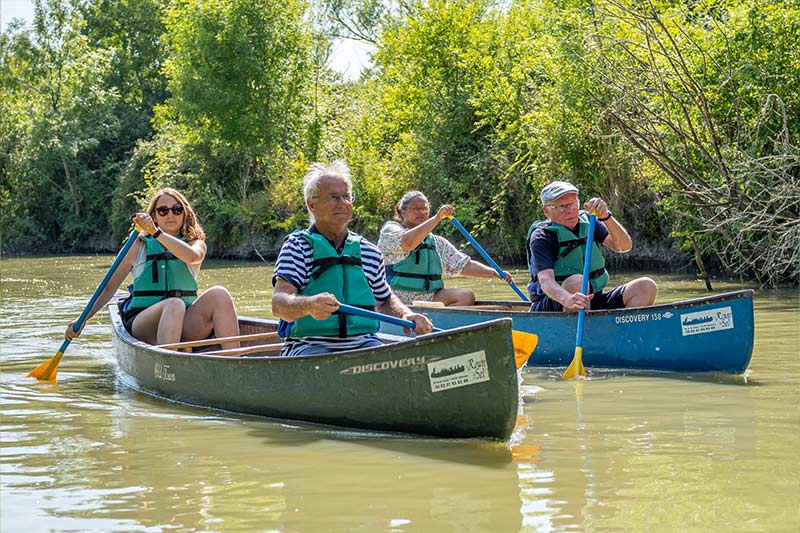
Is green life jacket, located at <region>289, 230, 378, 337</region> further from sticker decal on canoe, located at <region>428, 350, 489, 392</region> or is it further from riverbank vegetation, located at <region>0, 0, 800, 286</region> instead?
riverbank vegetation, located at <region>0, 0, 800, 286</region>

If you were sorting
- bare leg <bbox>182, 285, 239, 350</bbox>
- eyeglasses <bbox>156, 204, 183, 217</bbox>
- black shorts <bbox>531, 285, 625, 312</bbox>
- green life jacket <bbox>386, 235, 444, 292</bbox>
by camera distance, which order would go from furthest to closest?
1. green life jacket <bbox>386, 235, 444, 292</bbox>
2. black shorts <bbox>531, 285, 625, 312</bbox>
3. bare leg <bbox>182, 285, 239, 350</bbox>
4. eyeglasses <bbox>156, 204, 183, 217</bbox>

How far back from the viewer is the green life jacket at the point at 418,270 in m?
7.57

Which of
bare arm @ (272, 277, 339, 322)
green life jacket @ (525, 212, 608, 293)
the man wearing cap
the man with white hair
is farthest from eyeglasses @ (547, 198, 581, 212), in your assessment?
bare arm @ (272, 277, 339, 322)

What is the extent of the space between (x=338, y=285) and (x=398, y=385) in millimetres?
516

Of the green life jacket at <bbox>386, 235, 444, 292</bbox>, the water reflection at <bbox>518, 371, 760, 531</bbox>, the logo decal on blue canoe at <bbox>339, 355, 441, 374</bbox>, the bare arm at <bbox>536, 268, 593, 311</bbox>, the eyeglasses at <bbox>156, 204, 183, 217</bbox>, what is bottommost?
the water reflection at <bbox>518, 371, 760, 531</bbox>

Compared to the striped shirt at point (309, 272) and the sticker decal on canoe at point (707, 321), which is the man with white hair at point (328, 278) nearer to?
the striped shirt at point (309, 272)

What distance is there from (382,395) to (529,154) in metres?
12.7

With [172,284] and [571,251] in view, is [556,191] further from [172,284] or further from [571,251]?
[172,284]

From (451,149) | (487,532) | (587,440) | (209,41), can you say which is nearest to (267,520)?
(487,532)

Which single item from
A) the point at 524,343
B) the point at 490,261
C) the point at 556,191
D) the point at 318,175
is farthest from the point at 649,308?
the point at 318,175

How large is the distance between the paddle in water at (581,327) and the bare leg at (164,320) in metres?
2.32

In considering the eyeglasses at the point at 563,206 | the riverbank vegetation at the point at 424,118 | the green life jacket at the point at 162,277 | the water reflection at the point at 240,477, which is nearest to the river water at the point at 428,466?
the water reflection at the point at 240,477

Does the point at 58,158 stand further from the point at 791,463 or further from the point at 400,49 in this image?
the point at 791,463

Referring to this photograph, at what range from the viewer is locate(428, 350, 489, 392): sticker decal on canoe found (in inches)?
169
